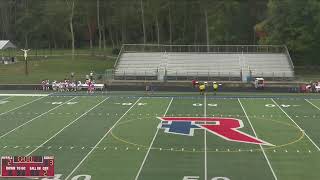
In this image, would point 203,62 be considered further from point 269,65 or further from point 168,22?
point 168,22

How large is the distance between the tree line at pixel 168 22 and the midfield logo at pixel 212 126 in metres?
24.4

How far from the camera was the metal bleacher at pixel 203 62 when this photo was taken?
151 ft

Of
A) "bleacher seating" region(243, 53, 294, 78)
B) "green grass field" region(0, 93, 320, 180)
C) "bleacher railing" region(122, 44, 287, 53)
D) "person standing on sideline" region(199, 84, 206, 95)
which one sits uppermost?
"bleacher railing" region(122, 44, 287, 53)

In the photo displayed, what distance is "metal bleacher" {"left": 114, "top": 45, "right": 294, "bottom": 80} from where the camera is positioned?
46.1m

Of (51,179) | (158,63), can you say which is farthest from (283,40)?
(51,179)

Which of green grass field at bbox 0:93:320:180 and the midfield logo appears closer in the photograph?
green grass field at bbox 0:93:320:180

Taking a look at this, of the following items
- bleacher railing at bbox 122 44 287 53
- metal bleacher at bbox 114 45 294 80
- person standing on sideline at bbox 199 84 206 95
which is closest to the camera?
person standing on sideline at bbox 199 84 206 95

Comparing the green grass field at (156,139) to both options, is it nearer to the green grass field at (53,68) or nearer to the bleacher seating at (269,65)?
the bleacher seating at (269,65)

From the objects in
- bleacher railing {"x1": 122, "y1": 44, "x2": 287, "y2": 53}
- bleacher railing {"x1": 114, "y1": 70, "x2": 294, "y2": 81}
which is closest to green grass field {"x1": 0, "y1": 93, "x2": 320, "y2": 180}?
bleacher railing {"x1": 114, "y1": 70, "x2": 294, "y2": 81}

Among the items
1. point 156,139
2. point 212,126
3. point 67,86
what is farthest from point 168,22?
point 156,139

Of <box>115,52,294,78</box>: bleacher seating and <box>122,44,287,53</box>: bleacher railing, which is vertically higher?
<box>122,44,287,53</box>: bleacher railing

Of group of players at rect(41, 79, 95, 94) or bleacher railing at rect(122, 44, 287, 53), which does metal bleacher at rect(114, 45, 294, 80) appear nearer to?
bleacher railing at rect(122, 44, 287, 53)
